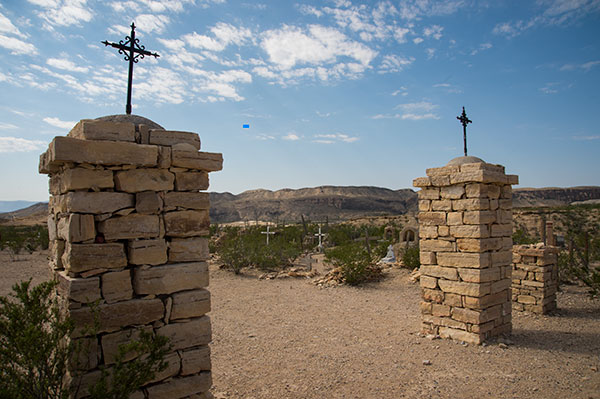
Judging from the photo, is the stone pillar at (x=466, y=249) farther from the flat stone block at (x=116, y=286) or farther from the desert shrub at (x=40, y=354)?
the flat stone block at (x=116, y=286)

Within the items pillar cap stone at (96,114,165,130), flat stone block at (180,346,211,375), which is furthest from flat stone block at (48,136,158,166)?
flat stone block at (180,346,211,375)

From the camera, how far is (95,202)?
3.12m

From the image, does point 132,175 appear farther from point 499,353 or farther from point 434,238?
point 499,353

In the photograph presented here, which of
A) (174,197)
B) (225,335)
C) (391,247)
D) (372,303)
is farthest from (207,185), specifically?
(391,247)

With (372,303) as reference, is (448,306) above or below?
above

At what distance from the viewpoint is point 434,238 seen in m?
6.68

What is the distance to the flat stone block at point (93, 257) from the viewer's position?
303 centimetres

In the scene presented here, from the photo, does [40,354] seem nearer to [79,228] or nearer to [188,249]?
[79,228]

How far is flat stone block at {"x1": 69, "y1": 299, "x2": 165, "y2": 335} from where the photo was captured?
118 inches

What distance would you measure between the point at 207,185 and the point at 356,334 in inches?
181

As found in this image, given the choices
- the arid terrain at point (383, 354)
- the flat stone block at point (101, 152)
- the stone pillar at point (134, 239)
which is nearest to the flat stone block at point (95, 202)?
the stone pillar at point (134, 239)

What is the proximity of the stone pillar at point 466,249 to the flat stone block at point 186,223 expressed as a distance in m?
4.51

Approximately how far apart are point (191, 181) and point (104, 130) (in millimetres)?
870

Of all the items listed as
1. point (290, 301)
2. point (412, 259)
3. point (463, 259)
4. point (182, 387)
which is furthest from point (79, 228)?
point (412, 259)
